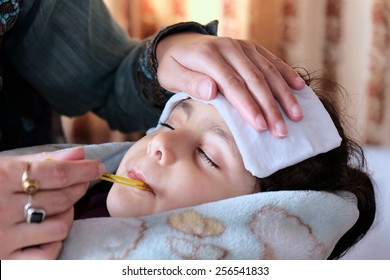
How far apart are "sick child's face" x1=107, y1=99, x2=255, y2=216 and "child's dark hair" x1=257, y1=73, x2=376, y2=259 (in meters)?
0.06

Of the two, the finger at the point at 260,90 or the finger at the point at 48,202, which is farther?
the finger at the point at 260,90

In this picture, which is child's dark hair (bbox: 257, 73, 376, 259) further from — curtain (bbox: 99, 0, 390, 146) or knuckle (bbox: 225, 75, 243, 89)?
curtain (bbox: 99, 0, 390, 146)

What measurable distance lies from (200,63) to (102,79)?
1.45ft

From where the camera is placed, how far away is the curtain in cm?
216

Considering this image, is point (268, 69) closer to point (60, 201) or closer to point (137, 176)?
point (137, 176)

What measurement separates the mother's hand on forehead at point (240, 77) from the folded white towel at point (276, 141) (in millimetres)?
14

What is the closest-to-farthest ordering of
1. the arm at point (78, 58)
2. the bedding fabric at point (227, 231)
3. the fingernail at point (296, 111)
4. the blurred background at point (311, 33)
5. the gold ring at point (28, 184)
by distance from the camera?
the gold ring at point (28, 184) < the bedding fabric at point (227, 231) < the fingernail at point (296, 111) < the arm at point (78, 58) < the blurred background at point (311, 33)

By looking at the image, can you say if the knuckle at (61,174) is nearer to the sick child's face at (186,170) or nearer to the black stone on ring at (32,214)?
the black stone on ring at (32,214)

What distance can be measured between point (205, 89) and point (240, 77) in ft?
0.18

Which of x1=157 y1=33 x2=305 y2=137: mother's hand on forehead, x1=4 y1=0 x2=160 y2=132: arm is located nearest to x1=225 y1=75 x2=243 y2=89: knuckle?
x1=157 y1=33 x2=305 y2=137: mother's hand on forehead

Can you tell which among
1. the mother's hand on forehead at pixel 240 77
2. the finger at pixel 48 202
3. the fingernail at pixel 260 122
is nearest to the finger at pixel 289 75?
the mother's hand on forehead at pixel 240 77

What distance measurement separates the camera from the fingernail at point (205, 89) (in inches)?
35.7
